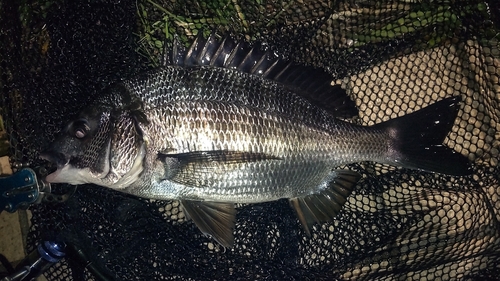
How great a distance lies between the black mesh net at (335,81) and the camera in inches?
90.2

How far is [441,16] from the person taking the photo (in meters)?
2.52

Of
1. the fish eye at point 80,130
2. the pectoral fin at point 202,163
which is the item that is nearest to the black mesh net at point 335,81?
the fish eye at point 80,130

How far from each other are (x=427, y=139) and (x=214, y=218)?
1167 mm

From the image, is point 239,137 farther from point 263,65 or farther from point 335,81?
point 335,81

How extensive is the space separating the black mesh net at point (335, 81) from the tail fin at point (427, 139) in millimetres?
312

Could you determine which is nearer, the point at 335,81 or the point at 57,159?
the point at 57,159

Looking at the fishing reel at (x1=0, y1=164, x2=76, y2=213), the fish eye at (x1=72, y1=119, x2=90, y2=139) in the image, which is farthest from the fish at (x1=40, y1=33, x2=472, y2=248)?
the fishing reel at (x1=0, y1=164, x2=76, y2=213)

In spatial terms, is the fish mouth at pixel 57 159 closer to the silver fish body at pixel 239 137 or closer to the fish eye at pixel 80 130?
the fish eye at pixel 80 130

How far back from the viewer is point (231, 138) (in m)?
2.04

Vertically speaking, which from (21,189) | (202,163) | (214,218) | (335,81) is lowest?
(214,218)

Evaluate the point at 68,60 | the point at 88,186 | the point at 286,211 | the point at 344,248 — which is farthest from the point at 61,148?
the point at 344,248

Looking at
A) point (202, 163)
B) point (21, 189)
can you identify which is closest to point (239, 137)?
point (202, 163)

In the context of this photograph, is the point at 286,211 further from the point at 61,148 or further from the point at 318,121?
the point at 61,148

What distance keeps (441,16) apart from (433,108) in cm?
69
